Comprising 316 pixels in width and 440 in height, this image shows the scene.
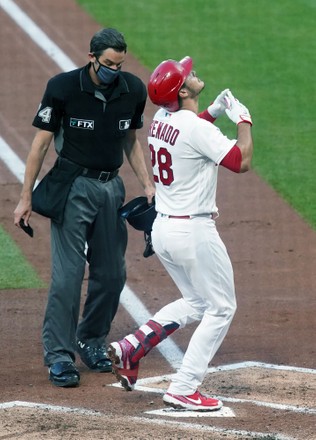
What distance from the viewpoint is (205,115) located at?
283 inches

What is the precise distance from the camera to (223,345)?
8125mm

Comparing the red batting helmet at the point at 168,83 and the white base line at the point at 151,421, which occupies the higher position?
the red batting helmet at the point at 168,83

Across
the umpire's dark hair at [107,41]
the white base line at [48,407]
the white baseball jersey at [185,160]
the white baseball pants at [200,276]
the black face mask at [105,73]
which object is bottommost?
the white base line at [48,407]

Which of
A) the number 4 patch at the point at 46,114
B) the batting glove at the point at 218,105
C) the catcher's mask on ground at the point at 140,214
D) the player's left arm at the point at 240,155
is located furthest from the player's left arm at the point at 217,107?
the number 4 patch at the point at 46,114

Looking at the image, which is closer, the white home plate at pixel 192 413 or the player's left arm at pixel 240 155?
the player's left arm at pixel 240 155

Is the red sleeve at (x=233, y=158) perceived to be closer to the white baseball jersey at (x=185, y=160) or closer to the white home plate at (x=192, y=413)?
the white baseball jersey at (x=185, y=160)

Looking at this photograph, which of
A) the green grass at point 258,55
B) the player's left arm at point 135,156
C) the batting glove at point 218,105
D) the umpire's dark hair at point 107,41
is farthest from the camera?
the green grass at point 258,55

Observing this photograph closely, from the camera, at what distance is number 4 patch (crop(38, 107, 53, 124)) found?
734 centimetres

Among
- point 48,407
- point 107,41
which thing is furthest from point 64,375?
point 107,41

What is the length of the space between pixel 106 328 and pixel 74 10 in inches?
350

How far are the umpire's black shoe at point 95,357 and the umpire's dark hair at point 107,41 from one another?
1.88m

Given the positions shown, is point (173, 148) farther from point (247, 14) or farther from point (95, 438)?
point (247, 14)

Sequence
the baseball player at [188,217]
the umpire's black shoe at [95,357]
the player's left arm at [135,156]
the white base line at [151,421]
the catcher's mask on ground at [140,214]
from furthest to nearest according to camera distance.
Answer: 1. the player's left arm at [135,156]
2. the umpire's black shoe at [95,357]
3. the catcher's mask on ground at [140,214]
4. the baseball player at [188,217]
5. the white base line at [151,421]

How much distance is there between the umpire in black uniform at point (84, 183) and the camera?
290 inches
